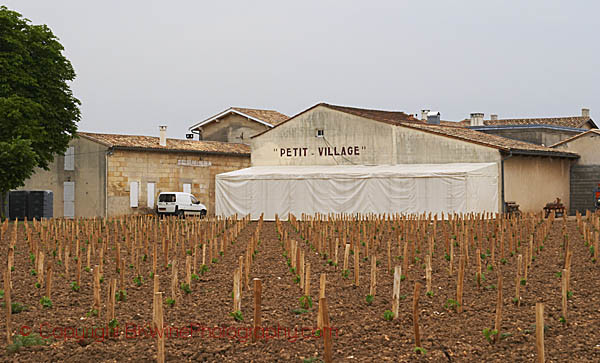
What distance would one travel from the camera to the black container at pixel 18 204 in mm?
40750

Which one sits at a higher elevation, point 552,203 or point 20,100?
point 20,100

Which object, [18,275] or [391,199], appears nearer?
[18,275]

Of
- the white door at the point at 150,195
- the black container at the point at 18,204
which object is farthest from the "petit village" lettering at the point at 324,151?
the black container at the point at 18,204

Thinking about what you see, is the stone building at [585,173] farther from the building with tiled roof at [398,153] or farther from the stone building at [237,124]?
the stone building at [237,124]

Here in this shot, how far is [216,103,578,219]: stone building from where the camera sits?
1324 inches

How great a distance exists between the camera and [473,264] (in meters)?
15.7

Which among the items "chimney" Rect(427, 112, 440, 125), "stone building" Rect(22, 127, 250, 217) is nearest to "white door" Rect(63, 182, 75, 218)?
"stone building" Rect(22, 127, 250, 217)

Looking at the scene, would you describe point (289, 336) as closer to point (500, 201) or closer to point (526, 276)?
point (526, 276)

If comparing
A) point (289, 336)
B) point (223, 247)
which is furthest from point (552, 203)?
point (289, 336)

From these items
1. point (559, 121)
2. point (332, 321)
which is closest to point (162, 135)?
point (559, 121)

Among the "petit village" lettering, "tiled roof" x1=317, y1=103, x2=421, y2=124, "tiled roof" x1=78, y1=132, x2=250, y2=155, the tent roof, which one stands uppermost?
"tiled roof" x1=317, y1=103, x2=421, y2=124

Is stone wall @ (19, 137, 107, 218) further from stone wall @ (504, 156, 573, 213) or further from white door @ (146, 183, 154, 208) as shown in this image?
stone wall @ (504, 156, 573, 213)

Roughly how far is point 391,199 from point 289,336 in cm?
2455

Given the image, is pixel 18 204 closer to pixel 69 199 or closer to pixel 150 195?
pixel 69 199
